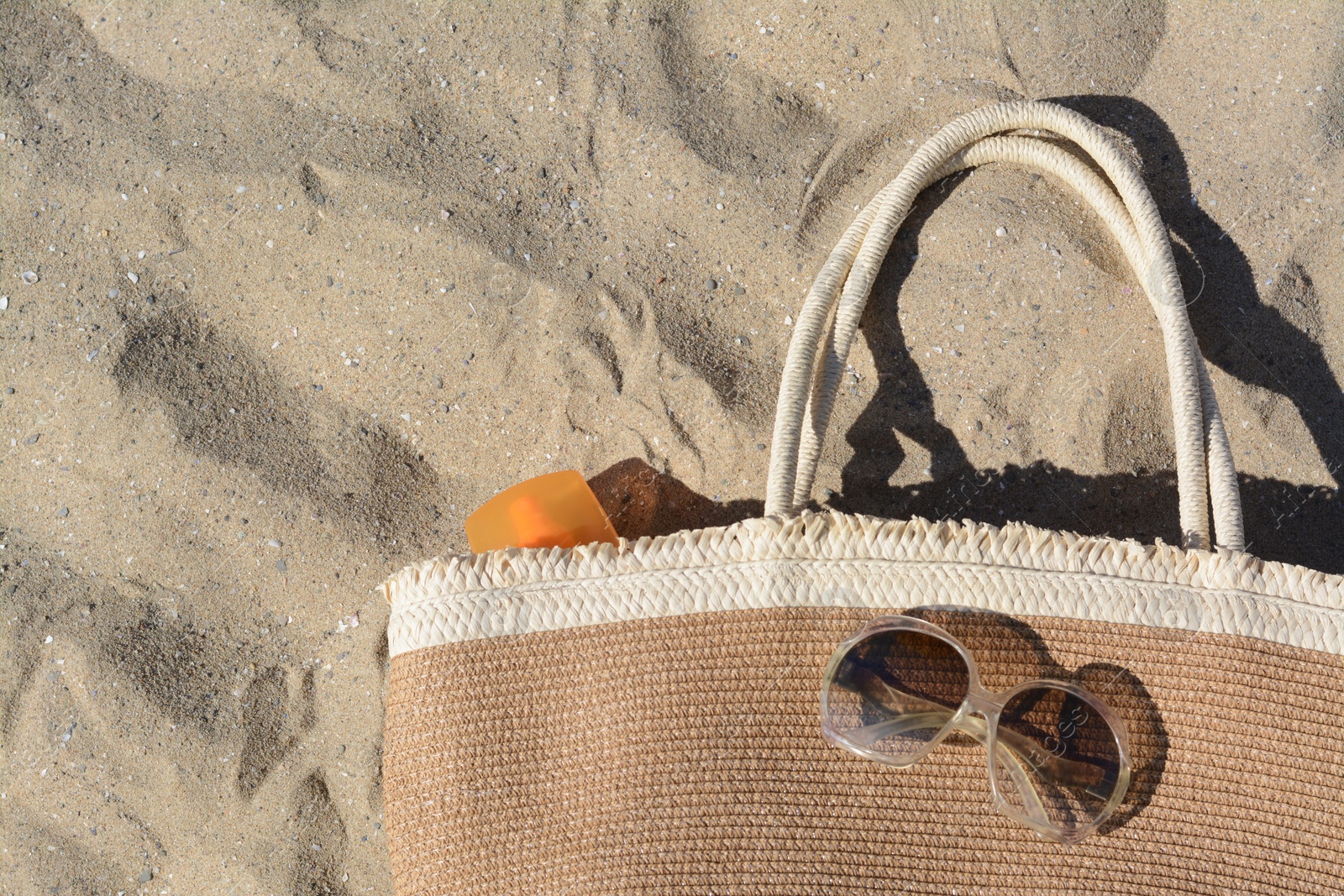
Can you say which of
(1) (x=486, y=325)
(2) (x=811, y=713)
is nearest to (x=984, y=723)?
(2) (x=811, y=713)

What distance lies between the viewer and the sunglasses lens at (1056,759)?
37.4 inches

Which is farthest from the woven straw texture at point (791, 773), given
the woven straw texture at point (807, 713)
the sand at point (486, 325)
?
the sand at point (486, 325)

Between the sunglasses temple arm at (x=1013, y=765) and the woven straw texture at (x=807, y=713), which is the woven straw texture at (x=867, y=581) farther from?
the sunglasses temple arm at (x=1013, y=765)

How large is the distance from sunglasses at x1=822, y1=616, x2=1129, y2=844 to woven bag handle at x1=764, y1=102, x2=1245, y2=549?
25 cm

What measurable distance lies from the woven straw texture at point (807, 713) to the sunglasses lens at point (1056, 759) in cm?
3

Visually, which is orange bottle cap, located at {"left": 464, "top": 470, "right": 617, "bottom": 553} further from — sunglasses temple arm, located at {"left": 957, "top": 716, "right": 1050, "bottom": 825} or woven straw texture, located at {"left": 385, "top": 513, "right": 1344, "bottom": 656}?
sunglasses temple arm, located at {"left": 957, "top": 716, "right": 1050, "bottom": 825}

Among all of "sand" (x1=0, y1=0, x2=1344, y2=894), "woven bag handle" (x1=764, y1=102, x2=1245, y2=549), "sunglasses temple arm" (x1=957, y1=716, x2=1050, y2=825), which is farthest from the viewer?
"sand" (x1=0, y1=0, x2=1344, y2=894)

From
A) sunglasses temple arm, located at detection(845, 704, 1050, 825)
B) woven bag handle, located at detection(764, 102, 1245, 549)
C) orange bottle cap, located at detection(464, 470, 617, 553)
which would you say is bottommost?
orange bottle cap, located at detection(464, 470, 617, 553)

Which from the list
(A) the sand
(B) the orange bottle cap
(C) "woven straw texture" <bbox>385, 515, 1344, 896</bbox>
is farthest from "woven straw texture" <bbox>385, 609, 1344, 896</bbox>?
(A) the sand

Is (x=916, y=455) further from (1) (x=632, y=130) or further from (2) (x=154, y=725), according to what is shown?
(2) (x=154, y=725)

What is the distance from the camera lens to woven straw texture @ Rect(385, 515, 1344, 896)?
3.15ft

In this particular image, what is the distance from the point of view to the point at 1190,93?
1.42m

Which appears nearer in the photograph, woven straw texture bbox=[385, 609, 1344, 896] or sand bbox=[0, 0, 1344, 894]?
woven straw texture bbox=[385, 609, 1344, 896]

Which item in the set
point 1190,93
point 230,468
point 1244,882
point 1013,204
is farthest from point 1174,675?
point 230,468
